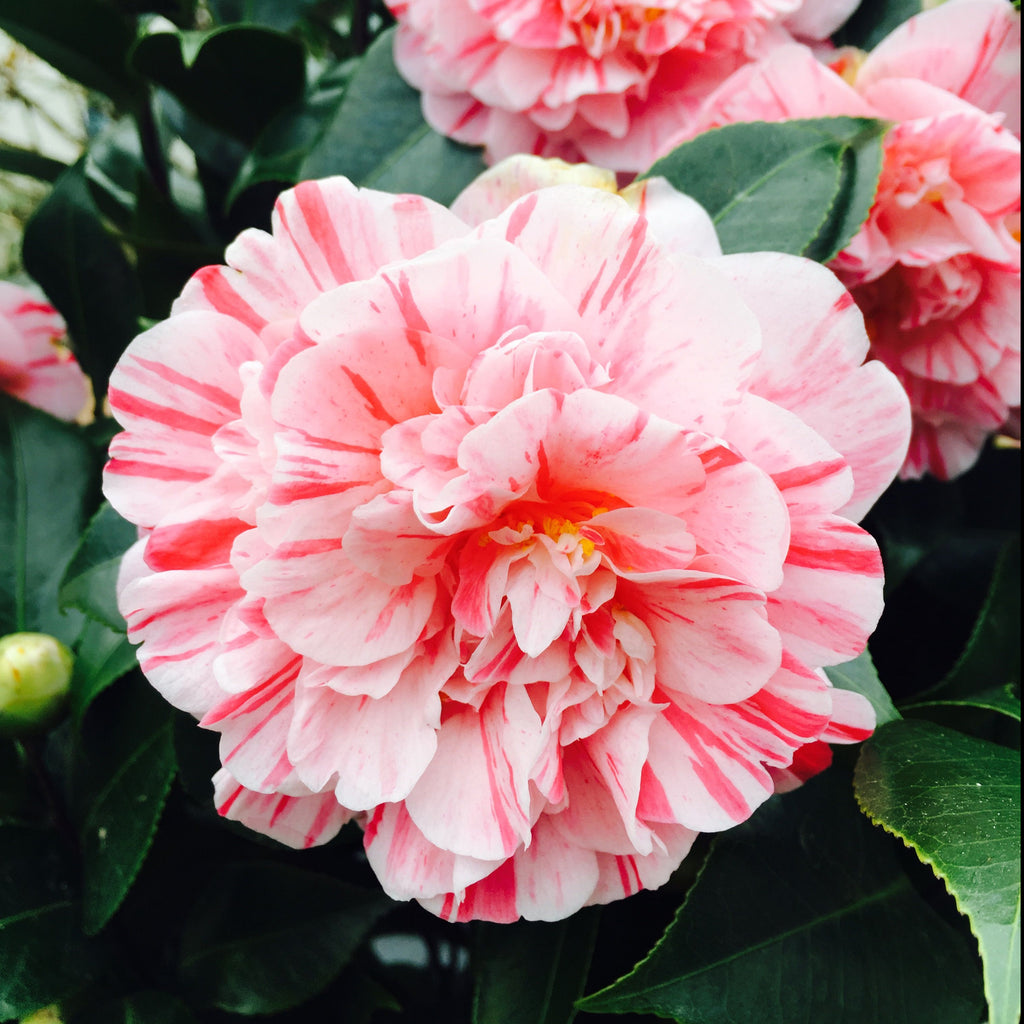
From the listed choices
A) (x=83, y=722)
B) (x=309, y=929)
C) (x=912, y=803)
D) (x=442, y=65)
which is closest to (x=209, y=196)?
(x=442, y=65)

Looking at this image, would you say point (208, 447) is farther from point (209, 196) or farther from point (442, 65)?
point (209, 196)

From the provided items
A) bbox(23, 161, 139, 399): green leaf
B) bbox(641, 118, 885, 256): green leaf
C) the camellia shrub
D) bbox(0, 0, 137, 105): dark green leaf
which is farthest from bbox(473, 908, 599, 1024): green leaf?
bbox(0, 0, 137, 105): dark green leaf

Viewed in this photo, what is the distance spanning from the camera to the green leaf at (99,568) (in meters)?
0.43

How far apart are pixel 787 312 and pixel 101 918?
0.40 metres

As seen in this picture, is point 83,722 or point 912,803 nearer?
point 912,803

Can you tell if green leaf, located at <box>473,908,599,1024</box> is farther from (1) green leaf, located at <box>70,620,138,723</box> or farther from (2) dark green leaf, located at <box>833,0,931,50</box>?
(2) dark green leaf, located at <box>833,0,931,50</box>

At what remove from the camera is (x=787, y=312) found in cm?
33

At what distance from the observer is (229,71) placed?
0.60 meters

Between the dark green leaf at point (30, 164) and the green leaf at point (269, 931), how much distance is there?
0.52m

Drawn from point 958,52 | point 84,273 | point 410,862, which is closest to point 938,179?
point 958,52

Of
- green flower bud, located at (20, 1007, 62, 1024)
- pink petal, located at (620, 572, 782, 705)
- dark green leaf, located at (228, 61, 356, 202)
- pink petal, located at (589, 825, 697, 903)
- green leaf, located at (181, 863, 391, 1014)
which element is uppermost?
dark green leaf, located at (228, 61, 356, 202)

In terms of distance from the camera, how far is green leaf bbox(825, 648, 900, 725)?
39 cm

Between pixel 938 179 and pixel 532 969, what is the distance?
1.38 ft

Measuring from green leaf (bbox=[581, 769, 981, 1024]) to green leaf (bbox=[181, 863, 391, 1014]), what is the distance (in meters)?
0.17
